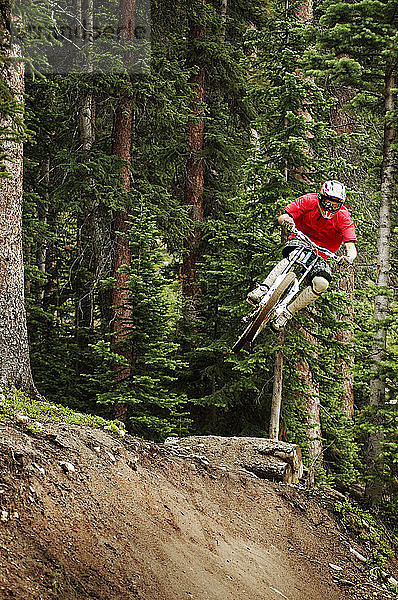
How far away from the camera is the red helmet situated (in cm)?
697

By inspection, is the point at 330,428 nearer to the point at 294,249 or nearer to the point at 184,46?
the point at 294,249

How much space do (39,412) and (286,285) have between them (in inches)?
139

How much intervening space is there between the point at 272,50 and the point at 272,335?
200 inches

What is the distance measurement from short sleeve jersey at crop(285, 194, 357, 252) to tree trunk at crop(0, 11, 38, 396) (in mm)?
4062

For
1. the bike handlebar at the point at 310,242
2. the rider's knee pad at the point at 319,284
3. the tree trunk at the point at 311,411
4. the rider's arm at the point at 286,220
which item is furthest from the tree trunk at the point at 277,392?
the rider's arm at the point at 286,220

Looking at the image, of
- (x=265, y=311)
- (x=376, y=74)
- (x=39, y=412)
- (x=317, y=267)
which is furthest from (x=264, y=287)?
(x=376, y=74)

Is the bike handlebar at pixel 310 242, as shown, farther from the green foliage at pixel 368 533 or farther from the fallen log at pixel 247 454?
the green foliage at pixel 368 533

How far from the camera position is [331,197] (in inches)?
275

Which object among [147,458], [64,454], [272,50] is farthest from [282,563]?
[272,50]

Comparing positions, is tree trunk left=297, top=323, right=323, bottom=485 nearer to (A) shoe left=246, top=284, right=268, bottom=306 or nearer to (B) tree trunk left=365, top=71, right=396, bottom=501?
(B) tree trunk left=365, top=71, right=396, bottom=501

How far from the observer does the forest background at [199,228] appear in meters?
9.61

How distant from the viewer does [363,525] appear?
8.60m

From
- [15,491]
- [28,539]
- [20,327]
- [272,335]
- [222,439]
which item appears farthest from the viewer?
[272,335]

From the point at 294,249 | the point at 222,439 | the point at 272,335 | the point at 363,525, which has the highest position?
the point at 294,249
